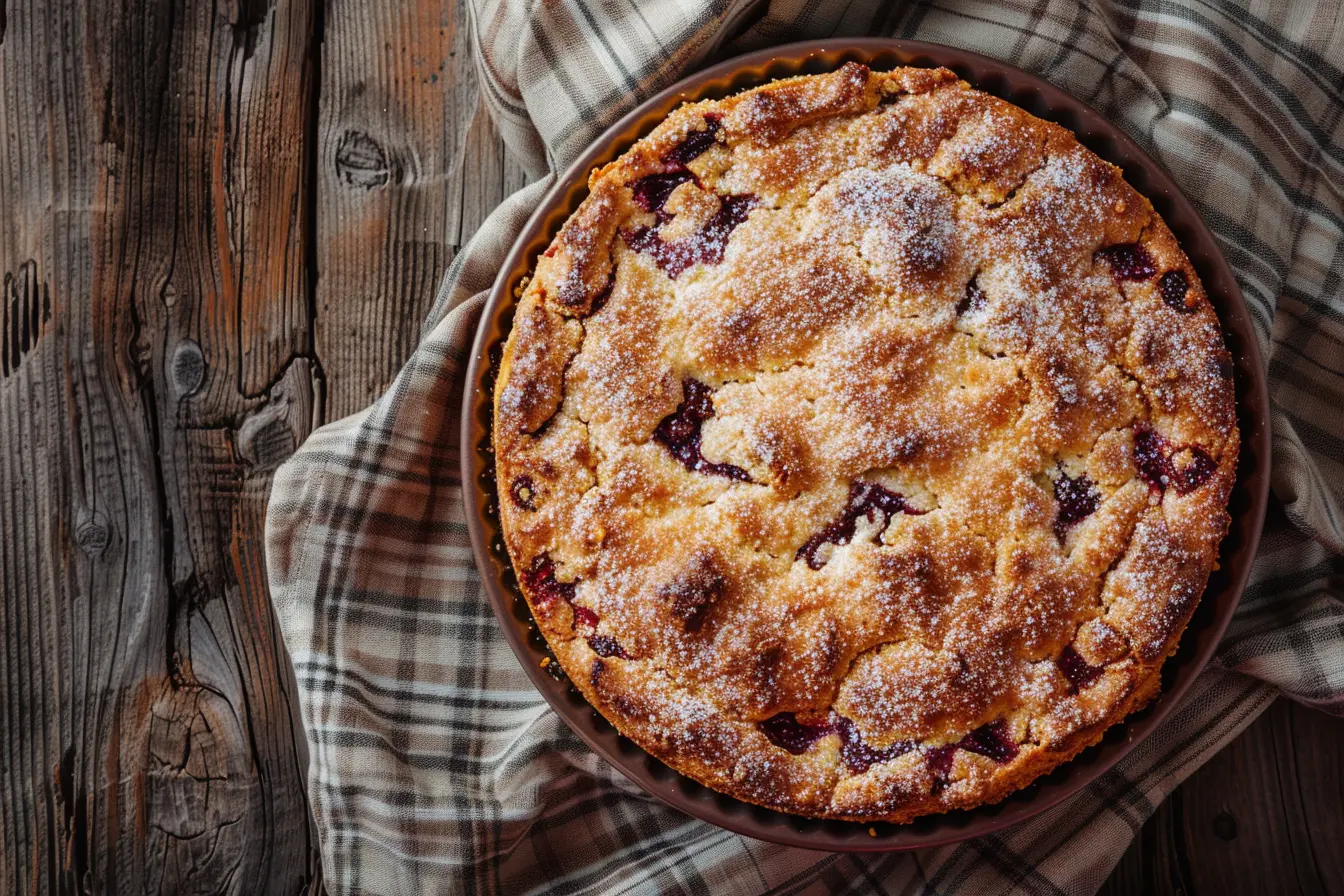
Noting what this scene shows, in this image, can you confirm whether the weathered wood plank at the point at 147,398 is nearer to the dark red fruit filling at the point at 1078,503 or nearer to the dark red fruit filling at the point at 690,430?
the dark red fruit filling at the point at 690,430

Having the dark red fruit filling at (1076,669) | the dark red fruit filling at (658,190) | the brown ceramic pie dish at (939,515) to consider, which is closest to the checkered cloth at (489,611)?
Answer: the brown ceramic pie dish at (939,515)

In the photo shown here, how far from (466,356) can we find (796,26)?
3.00 feet

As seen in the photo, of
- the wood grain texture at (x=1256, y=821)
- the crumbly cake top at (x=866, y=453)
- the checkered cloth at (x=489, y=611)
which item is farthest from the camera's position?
the wood grain texture at (x=1256, y=821)

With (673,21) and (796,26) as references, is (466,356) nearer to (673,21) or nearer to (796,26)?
(673,21)

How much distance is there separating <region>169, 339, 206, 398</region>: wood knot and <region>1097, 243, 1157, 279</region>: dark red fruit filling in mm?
1898

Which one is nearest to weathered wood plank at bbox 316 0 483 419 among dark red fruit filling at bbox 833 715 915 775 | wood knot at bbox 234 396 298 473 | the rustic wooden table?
the rustic wooden table

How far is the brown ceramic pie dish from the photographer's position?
1.76 m

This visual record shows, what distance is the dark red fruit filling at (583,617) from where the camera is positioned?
1736 millimetres

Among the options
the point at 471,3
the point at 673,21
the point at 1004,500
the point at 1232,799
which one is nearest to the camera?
the point at 1004,500

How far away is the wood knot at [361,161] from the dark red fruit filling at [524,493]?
3.17 ft

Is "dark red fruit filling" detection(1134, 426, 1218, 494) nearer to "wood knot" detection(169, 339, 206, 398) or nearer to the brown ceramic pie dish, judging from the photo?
the brown ceramic pie dish

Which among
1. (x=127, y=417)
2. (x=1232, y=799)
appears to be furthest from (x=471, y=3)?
(x=1232, y=799)

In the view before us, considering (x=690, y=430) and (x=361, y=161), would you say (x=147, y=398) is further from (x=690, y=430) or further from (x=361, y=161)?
(x=690, y=430)

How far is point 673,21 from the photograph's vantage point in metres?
1.94
